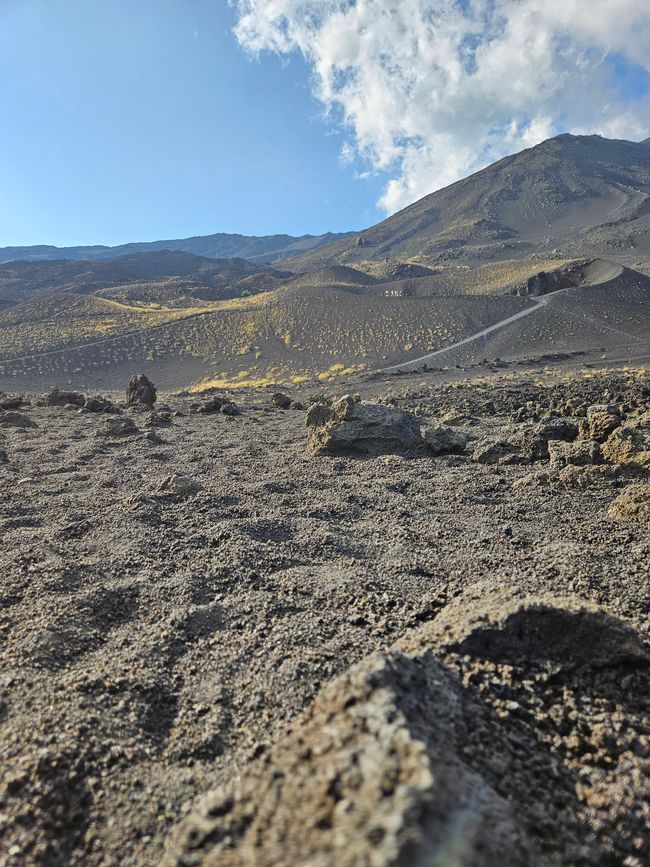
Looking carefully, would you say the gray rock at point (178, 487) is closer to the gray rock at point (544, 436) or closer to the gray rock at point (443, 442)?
the gray rock at point (443, 442)

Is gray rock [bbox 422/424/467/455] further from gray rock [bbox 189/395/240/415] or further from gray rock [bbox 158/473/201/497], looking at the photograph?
gray rock [bbox 189/395/240/415]

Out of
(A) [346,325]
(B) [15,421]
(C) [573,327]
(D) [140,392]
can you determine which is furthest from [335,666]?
(A) [346,325]

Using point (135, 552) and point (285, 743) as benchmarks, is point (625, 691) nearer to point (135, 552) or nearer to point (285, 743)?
point (285, 743)

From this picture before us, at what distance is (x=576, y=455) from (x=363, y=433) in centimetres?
433

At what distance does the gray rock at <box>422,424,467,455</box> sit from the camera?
10227 millimetres

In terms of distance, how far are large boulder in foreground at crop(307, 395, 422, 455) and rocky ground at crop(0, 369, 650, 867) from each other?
1660mm

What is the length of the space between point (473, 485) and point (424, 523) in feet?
5.95

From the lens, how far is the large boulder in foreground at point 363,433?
10633mm

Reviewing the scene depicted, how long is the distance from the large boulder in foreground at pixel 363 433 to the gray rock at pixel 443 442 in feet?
0.96

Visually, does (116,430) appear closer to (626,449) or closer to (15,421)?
(15,421)

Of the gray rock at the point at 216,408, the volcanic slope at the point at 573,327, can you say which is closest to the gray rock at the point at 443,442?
the gray rock at the point at 216,408

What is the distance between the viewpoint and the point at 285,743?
7.20ft

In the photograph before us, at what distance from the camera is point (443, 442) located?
33.8 ft

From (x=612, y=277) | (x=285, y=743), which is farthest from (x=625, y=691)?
(x=612, y=277)
